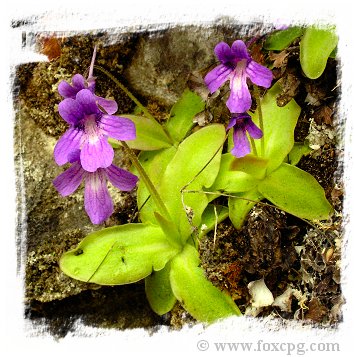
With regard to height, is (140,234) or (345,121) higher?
(345,121)

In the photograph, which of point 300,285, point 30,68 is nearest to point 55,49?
point 30,68

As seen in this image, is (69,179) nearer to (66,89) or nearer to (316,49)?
(66,89)

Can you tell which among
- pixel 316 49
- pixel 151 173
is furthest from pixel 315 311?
pixel 316 49

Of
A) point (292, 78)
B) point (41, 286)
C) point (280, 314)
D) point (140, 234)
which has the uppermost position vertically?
point (292, 78)

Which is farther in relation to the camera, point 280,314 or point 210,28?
point 210,28

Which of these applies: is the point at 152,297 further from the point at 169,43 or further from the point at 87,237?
the point at 169,43
